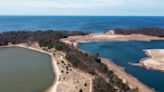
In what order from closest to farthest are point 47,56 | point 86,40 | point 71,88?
point 71,88 < point 47,56 < point 86,40

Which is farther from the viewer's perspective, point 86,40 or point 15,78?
point 86,40

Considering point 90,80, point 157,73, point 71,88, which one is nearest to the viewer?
point 71,88

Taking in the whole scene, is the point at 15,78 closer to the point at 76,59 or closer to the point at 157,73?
the point at 76,59

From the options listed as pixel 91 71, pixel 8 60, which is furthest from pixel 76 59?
pixel 8 60

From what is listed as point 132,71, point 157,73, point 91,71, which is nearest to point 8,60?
point 91,71

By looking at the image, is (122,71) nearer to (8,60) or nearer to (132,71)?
(132,71)

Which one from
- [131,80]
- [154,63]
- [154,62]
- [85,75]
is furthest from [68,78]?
[154,62]

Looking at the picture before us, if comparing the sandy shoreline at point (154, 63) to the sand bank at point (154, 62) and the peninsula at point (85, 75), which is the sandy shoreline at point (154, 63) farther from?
the peninsula at point (85, 75)

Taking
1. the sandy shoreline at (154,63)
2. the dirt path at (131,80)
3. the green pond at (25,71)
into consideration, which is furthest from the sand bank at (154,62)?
the green pond at (25,71)

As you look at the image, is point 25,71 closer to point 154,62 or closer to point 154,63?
point 154,63
